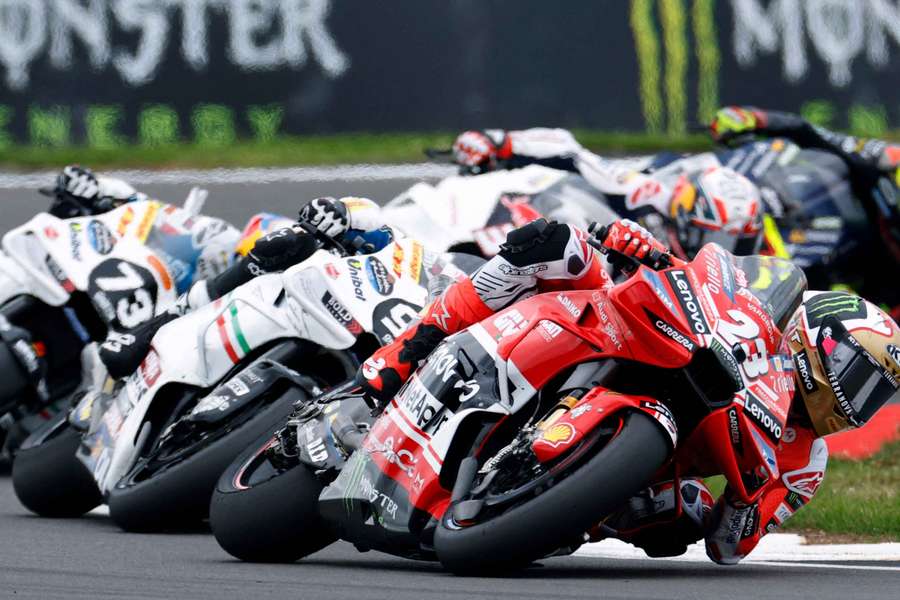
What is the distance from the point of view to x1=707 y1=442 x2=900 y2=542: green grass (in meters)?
7.69

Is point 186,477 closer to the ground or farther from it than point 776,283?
closer to the ground

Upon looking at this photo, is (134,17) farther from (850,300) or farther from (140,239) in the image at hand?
(850,300)

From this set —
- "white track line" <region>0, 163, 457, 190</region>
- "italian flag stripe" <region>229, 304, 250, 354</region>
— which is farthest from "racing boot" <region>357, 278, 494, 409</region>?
"white track line" <region>0, 163, 457, 190</region>

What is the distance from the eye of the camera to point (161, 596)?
5.46 m

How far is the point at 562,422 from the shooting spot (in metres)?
5.63

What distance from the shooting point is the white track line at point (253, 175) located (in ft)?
46.3

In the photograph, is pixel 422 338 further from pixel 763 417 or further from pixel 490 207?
pixel 490 207

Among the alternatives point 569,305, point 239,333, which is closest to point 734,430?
point 569,305

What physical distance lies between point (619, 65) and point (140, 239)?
6.77m

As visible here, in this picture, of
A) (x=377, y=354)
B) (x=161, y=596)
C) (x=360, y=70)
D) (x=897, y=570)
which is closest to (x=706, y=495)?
(x=897, y=570)

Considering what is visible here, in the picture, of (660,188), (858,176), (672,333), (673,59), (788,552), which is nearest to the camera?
(672,333)

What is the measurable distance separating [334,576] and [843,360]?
162cm

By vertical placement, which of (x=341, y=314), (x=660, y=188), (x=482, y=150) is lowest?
(x=660, y=188)

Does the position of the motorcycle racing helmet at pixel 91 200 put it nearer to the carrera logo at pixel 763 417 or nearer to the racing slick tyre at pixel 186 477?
the racing slick tyre at pixel 186 477
